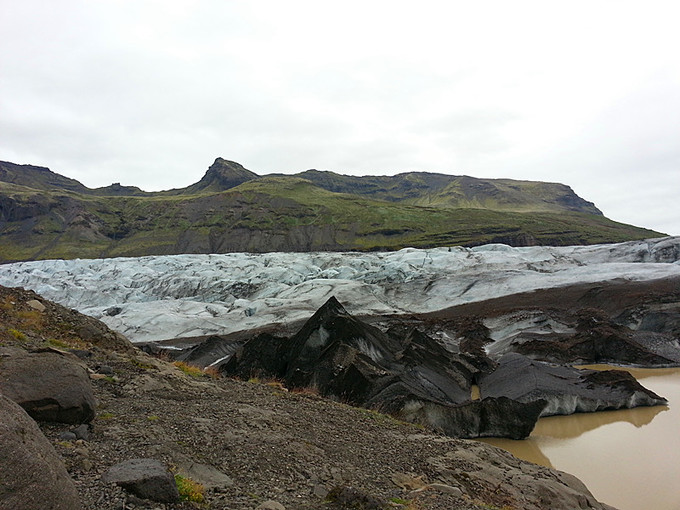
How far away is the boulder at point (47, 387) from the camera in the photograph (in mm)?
6223

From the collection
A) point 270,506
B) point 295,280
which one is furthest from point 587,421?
point 295,280

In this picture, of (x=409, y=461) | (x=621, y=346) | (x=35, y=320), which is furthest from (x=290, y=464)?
(x=621, y=346)

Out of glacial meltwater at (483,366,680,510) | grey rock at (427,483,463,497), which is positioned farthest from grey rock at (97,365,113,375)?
glacial meltwater at (483,366,680,510)

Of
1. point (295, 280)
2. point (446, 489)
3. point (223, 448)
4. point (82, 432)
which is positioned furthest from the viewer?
point (295, 280)

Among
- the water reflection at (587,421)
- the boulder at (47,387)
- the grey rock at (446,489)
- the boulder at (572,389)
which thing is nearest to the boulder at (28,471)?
the boulder at (47,387)

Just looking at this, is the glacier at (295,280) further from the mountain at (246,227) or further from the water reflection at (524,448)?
the mountain at (246,227)

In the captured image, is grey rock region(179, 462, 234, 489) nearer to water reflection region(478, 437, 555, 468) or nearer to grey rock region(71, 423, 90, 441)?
grey rock region(71, 423, 90, 441)

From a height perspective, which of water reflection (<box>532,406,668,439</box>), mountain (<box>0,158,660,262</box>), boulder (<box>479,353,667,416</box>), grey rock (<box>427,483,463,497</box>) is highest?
mountain (<box>0,158,660,262</box>)

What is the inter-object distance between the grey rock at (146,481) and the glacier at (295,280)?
41105 mm

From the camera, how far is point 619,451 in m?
14.6

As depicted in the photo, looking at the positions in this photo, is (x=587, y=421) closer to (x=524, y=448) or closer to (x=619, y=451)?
(x=619, y=451)

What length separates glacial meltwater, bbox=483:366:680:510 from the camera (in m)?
11.6

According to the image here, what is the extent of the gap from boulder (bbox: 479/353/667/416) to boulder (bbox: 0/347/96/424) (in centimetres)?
1698

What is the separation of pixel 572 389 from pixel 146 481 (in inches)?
761
